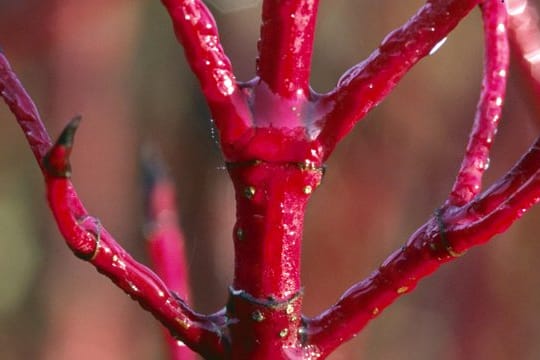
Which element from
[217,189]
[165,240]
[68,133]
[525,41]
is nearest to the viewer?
[68,133]

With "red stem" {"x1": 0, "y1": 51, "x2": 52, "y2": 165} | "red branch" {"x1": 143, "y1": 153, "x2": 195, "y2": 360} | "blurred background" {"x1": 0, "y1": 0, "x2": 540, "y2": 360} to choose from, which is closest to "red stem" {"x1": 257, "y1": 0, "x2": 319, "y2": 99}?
"red stem" {"x1": 0, "y1": 51, "x2": 52, "y2": 165}

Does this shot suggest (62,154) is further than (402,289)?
No

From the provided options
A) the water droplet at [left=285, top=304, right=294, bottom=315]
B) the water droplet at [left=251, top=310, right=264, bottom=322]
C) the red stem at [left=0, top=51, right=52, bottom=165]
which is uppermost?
the red stem at [left=0, top=51, right=52, bottom=165]

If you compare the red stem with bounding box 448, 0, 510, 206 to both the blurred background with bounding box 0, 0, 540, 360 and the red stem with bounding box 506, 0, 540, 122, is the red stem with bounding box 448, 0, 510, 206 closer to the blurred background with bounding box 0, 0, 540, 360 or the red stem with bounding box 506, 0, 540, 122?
the red stem with bounding box 506, 0, 540, 122

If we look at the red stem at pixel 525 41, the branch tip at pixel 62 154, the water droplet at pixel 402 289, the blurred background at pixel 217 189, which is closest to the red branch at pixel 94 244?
the branch tip at pixel 62 154

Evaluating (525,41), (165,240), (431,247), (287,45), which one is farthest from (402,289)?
(165,240)

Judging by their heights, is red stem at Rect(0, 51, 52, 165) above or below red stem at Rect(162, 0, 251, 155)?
below

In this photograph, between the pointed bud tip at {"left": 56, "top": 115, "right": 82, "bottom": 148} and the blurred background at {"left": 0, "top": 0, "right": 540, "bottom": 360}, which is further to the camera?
the blurred background at {"left": 0, "top": 0, "right": 540, "bottom": 360}

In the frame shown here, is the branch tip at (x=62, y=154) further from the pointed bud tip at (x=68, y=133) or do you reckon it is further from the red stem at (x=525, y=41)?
the red stem at (x=525, y=41)

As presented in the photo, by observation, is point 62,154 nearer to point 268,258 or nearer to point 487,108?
point 268,258
